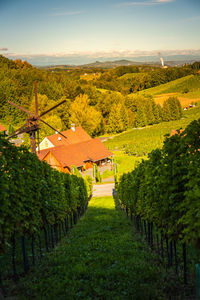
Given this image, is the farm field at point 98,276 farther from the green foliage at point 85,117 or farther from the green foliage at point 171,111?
the green foliage at point 171,111

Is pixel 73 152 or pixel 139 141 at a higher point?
pixel 139 141

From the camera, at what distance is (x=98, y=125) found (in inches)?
3671

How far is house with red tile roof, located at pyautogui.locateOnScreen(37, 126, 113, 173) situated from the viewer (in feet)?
166

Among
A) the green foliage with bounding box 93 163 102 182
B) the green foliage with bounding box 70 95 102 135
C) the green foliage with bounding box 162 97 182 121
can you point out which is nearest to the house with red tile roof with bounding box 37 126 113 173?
the green foliage with bounding box 93 163 102 182

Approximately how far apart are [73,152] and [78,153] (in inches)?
54.8

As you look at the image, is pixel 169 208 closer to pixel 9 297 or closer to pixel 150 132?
pixel 9 297

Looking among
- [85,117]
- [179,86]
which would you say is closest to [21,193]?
[85,117]

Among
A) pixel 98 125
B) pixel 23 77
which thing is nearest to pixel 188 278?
pixel 98 125

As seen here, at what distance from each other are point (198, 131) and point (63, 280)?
16.3 ft

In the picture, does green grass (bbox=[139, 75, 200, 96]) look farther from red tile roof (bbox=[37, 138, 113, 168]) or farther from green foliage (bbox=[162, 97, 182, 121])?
red tile roof (bbox=[37, 138, 113, 168])

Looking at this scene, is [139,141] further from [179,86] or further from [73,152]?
[179,86]

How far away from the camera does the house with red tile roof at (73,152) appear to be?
5050 cm

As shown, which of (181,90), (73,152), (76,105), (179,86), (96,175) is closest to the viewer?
(96,175)

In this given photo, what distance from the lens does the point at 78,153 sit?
56188 mm
